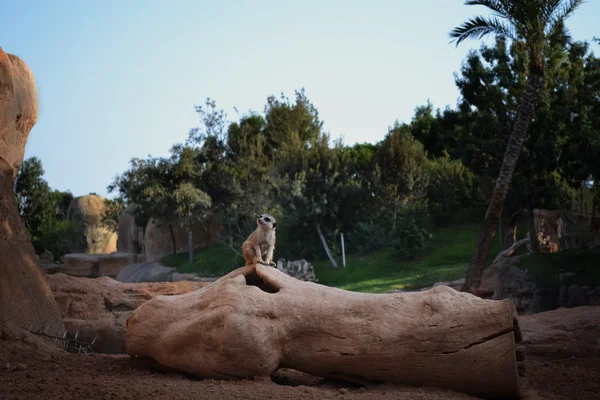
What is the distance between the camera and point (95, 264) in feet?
102

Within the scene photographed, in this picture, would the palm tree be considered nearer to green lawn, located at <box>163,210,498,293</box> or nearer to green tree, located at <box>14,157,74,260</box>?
green lawn, located at <box>163,210,498,293</box>

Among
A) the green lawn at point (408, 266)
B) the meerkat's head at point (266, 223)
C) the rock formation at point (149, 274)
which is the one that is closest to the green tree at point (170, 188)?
the rock formation at point (149, 274)

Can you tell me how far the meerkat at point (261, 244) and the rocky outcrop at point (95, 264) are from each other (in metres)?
23.3

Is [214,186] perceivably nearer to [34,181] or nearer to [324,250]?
[324,250]

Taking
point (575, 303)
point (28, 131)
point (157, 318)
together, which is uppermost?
point (28, 131)

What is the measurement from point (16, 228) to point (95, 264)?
23.3 metres

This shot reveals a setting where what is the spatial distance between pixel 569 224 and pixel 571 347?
12.6m

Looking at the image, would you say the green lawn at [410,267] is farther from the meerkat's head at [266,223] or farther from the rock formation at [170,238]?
the meerkat's head at [266,223]

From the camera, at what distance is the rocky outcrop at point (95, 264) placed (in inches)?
1184

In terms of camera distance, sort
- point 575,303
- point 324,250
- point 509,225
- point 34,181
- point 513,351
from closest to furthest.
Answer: point 513,351 → point 575,303 → point 509,225 → point 324,250 → point 34,181

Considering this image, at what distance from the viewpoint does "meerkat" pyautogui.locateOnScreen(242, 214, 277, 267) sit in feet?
27.2

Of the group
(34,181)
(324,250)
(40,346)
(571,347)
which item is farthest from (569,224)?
(34,181)

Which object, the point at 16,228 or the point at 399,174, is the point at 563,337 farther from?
the point at 399,174

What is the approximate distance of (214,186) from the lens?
3334 centimetres
